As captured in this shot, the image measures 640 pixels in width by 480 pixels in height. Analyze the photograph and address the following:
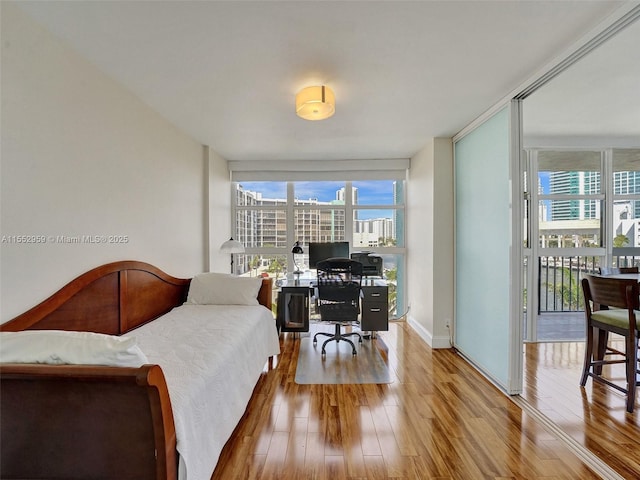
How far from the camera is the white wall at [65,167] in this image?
1436 millimetres

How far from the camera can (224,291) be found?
2994 mm

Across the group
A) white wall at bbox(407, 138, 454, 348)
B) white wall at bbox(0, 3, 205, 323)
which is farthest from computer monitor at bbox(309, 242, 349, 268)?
white wall at bbox(0, 3, 205, 323)

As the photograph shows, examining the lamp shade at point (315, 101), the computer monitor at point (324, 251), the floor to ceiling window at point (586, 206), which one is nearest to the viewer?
the lamp shade at point (315, 101)

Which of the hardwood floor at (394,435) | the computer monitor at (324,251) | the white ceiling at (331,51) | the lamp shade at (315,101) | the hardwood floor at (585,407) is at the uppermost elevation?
the white ceiling at (331,51)

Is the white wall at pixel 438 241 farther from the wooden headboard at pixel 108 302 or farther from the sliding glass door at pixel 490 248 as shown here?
the wooden headboard at pixel 108 302

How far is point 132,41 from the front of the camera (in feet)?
5.44

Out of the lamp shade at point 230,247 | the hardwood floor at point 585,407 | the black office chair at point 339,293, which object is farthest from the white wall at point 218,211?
the hardwood floor at point 585,407

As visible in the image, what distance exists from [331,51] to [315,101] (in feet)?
1.14

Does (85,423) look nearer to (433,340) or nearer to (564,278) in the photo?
(433,340)

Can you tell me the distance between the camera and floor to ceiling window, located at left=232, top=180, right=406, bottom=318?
14.6 ft

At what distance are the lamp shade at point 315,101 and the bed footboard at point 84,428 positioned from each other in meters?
1.82

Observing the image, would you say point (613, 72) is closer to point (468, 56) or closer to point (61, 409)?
point (468, 56)

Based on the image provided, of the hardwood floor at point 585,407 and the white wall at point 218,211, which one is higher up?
the white wall at point 218,211

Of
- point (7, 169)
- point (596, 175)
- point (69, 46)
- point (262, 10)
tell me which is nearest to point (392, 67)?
point (262, 10)
